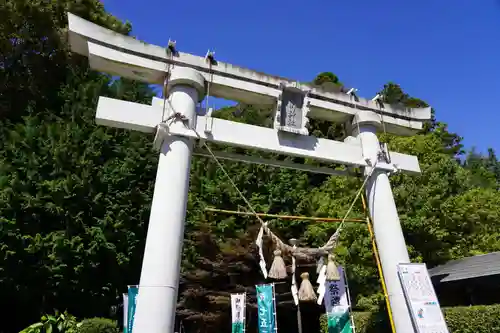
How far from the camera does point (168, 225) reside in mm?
4344

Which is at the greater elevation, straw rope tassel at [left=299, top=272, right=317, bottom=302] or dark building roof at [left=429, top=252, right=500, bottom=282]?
dark building roof at [left=429, top=252, right=500, bottom=282]

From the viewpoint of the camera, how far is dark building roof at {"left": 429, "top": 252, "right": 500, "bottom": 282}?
8.84 metres

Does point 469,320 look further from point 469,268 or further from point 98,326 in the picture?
point 98,326

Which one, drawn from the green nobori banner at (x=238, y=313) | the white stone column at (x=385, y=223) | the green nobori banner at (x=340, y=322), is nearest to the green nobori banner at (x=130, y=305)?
the green nobori banner at (x=238, y=313)

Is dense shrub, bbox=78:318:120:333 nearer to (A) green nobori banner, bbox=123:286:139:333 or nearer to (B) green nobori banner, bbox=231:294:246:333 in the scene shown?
(A) green nobori banner, bbox=123:286:139:333

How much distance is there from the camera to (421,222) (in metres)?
11.2

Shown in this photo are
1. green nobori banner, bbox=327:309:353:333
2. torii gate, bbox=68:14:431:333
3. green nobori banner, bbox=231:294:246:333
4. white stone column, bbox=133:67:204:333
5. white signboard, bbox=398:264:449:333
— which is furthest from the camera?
green nobori banner, bbox=231:294:246:333

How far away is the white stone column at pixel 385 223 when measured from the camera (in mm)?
5090

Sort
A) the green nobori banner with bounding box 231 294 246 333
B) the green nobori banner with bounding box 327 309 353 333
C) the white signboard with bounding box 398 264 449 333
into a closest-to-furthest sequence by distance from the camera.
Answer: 1. the white signboard with bounding box 398 264 449 333
2. the green nobori banner with bounding box 327 309 353 333
3. the green nobori banner with bounding box 231 294 246 333

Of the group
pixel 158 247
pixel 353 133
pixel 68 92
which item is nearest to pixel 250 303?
pixel 353 133

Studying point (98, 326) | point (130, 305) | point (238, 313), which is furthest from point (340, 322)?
point (98, 326)

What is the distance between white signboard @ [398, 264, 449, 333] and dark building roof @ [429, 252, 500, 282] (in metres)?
4.80

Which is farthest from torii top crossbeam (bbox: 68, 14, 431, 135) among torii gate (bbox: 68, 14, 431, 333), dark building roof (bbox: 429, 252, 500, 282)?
dark building roof (bbox: 429, 252, 500, 282)

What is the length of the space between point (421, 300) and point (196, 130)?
12.0 feet
